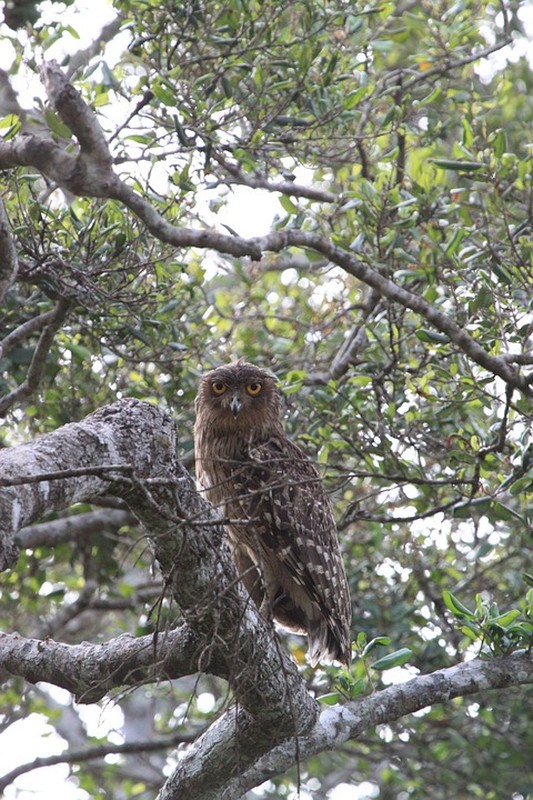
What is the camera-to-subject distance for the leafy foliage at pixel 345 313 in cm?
467

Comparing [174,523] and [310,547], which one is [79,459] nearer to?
[174,523]

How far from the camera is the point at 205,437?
18.0 ft

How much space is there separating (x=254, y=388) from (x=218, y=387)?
19 centimetres

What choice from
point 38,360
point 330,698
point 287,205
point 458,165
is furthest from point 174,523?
point 287,205

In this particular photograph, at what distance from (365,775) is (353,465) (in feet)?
14.9

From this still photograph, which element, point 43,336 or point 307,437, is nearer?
point 43,336

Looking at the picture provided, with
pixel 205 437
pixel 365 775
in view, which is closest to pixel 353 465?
pixel 205 437

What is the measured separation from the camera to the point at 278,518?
492cm

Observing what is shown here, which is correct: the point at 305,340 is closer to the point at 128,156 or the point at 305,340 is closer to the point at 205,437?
the point at 205,437

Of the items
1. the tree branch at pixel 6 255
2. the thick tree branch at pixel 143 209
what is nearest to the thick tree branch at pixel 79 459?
the tree branch at pixel 6 255

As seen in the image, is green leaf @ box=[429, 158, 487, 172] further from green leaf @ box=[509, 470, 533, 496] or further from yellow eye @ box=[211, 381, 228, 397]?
yellow eye @ box=[211, 381, 228, 397]

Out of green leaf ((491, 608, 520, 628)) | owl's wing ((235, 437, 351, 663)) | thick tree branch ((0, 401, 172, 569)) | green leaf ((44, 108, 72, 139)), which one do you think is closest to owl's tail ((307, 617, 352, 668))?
owl's wing ((235, 437, 351, 663))

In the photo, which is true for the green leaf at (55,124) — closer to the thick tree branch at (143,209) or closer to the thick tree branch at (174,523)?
the thick tree branch at (143,209)

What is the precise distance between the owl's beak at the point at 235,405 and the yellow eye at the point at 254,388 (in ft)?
0.55
